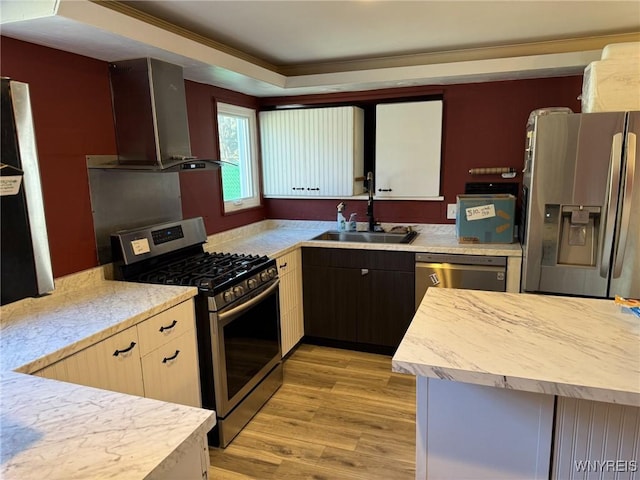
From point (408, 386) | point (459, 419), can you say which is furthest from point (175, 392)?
point (408, 386)

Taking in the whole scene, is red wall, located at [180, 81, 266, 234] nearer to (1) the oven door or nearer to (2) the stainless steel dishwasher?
(1) the oven door

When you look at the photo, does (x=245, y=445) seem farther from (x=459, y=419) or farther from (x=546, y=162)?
(x=546, y=162)

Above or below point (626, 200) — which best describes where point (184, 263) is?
below

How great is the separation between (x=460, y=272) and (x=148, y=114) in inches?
92.3

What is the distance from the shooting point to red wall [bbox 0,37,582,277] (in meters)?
2.21

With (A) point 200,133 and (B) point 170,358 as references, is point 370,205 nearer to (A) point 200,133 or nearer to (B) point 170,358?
(A) point 200,133

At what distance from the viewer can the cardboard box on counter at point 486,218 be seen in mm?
3184

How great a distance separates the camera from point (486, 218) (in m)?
3.22

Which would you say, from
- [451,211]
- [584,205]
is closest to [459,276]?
[451,211]

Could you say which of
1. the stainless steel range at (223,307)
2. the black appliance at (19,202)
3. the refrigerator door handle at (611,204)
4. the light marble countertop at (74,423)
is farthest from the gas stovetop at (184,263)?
the refrigerator door handle at (611,204)

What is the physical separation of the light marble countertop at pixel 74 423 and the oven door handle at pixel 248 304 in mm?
690

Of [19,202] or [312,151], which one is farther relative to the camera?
[312,151]

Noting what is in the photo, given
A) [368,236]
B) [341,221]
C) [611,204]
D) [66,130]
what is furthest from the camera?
[341,221]

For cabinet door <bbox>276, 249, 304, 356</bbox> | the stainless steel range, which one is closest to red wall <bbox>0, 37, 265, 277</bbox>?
the stainless steel range
